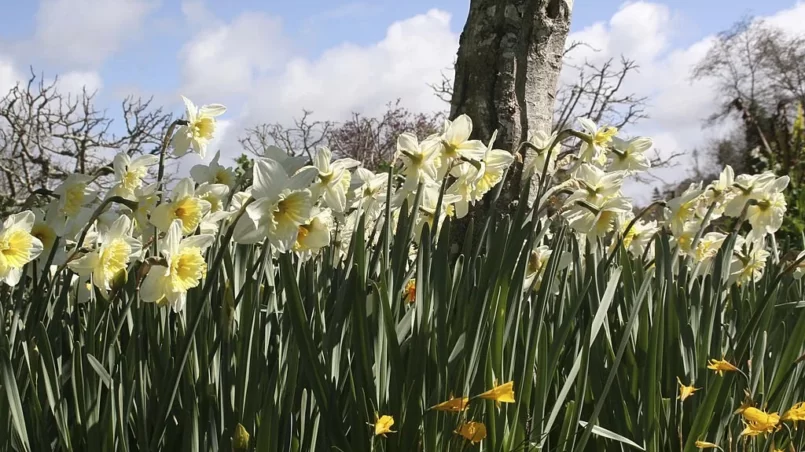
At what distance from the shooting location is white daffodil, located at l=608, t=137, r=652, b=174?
6.44ft

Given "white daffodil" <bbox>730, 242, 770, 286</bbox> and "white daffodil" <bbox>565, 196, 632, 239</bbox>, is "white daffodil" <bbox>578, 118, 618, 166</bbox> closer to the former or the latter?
"white daffodil" <bbox>565, 196, 632, 239</bbox>

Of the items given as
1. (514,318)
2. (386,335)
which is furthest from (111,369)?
(514,318)

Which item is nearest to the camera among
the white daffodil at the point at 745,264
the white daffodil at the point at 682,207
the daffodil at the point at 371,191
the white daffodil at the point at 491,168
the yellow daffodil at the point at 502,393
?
the yellow daffodil at the point at 502,393

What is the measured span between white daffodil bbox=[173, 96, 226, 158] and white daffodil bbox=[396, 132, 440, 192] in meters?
0.65

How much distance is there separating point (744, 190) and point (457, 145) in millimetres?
990

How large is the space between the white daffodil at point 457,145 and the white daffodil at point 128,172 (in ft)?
2.16

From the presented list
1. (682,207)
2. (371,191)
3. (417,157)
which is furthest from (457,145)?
(682,207)

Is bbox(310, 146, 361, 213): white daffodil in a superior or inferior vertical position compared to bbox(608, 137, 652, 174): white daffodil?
inferior

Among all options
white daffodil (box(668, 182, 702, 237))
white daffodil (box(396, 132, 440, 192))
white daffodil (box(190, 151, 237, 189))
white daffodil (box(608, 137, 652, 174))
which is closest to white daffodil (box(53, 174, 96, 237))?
white daffodil (box(190, 151, 237, 189))

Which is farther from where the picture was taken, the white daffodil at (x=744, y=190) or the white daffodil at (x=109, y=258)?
the white daffodil at (x=744, y=190)

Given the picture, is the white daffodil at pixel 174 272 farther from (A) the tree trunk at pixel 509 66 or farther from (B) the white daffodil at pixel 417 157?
(A) the tree trunk at pixel 509 66

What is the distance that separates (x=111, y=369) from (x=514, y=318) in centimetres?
73

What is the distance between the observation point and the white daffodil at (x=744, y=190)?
2113 millimetres

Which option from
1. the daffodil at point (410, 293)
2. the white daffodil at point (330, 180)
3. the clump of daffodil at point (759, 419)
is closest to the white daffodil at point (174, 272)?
the white daffodil at point (330, 180)
